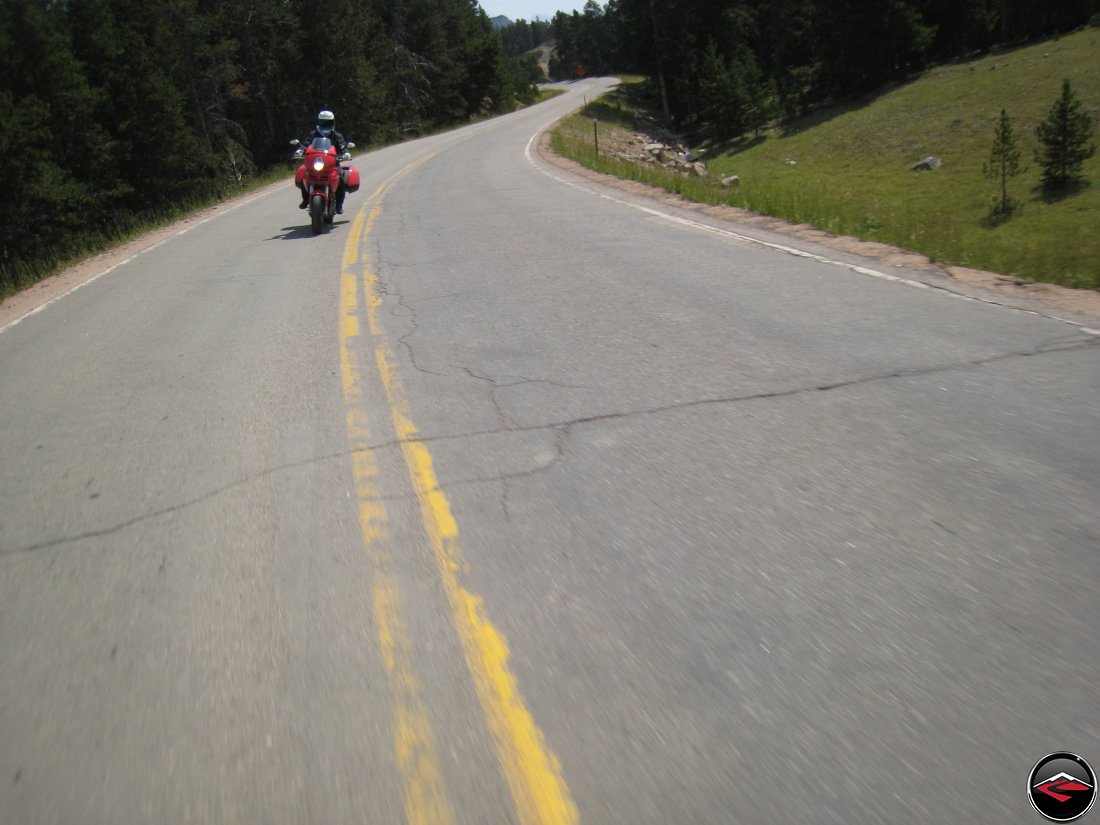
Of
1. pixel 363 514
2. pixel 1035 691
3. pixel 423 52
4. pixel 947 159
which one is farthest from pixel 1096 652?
pixel 423 52

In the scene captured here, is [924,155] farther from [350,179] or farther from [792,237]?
[350,179]

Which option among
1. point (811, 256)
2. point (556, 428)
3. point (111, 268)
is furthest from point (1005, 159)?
point (556, 428)

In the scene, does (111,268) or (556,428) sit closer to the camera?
(556,428)

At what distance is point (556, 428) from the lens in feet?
17.5

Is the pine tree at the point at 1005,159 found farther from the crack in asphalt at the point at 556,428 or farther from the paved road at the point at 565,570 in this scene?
the crack in asphalt at the point at 556,428

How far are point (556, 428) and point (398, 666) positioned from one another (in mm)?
2414

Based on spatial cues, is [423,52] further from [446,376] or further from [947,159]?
[446,376]

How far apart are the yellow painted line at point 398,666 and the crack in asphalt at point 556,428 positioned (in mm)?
210

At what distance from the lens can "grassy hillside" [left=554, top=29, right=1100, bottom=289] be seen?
16.6 meters

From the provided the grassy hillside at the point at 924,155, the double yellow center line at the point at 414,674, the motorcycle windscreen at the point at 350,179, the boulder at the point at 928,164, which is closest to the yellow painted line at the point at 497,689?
the double yellow center line at the point at 414,674

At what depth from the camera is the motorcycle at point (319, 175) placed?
14.0 meters

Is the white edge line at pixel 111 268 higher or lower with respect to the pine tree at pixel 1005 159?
higher

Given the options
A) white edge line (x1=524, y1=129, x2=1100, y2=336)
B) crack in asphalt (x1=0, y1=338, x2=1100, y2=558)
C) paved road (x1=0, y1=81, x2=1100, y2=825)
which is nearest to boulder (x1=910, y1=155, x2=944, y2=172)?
white edge line (x1=524, y1=129, x2=1100, y2=336)

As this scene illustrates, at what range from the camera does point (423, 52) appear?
231 feet
